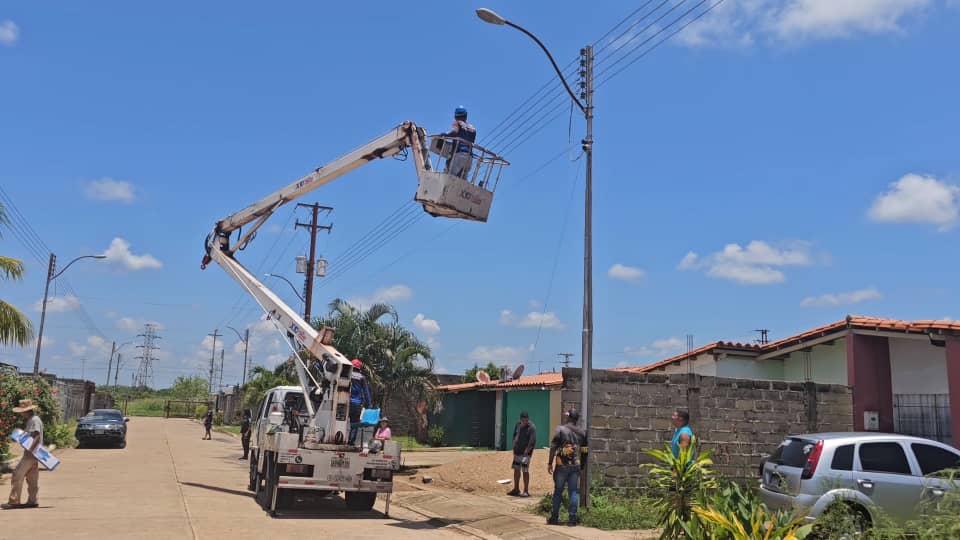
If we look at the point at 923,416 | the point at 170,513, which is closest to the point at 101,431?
the point at 170,513

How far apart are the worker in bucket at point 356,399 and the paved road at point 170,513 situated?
1478mm

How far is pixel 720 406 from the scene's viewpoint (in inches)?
578

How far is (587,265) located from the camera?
513 inches

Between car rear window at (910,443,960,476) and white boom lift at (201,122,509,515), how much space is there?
7.15 m

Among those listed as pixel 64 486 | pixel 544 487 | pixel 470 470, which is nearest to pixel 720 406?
pixel 544 487

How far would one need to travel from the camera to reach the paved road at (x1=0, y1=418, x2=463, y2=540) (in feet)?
→ 35.9

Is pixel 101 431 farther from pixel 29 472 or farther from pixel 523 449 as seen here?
pixel 523 449

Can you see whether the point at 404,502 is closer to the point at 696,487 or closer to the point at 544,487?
the point at 544,487

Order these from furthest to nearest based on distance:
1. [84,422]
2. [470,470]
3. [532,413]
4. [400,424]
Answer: [400,424] < [84,422] < [532,413] < [470,470]

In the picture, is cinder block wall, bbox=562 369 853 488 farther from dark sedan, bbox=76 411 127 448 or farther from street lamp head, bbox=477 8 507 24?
dark sedan, bbox=76 411 127 448

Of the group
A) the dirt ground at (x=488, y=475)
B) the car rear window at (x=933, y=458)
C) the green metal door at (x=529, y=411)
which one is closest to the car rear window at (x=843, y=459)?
the car rear window at (x=933, y=458)

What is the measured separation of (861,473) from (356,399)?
8580mm

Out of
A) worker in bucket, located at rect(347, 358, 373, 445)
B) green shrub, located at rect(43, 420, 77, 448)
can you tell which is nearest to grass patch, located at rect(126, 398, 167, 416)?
green shrub, located at rect(43, 420, 77, 448)

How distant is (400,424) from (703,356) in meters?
18.5
